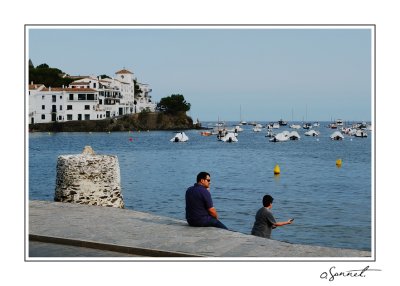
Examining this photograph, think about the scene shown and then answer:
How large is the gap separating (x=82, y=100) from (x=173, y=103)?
3711cm

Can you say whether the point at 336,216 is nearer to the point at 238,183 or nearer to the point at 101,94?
the point at 238,183

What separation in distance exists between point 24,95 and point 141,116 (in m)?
130

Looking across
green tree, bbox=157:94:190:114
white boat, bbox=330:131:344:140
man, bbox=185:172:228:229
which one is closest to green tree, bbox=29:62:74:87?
green tree, bbox=157:94:190:114

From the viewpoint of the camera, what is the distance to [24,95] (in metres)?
10.3

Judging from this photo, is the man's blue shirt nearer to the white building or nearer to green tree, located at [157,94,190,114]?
the white building

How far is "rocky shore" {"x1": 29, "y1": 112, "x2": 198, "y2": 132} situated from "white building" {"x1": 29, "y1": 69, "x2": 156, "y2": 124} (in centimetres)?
117

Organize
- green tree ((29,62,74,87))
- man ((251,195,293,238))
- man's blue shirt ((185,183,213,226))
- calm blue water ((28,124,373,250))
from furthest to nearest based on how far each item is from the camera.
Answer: green tree ((29,62,74,87)) → calm blue water ((28,124,373,250)) → man ((251,195,293,238)) → man's blue shirt ((185,183,213,226))

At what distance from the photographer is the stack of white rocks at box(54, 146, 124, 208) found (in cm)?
1319

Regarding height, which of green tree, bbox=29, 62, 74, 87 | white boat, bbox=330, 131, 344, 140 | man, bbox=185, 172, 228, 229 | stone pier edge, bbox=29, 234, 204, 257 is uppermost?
green tree, bbox=29, 62, 74, 87

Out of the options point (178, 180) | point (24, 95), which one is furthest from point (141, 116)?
point (24, 95)

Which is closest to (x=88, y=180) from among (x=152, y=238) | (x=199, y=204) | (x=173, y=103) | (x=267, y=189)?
(x=199, y=204)

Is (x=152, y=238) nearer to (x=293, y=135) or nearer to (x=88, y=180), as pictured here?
(x=88, y=180)

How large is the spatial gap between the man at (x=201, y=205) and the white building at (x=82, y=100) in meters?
95.7

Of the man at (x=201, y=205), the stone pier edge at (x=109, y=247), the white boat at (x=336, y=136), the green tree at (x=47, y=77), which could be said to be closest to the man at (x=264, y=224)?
the man at (x=201, y=205)
